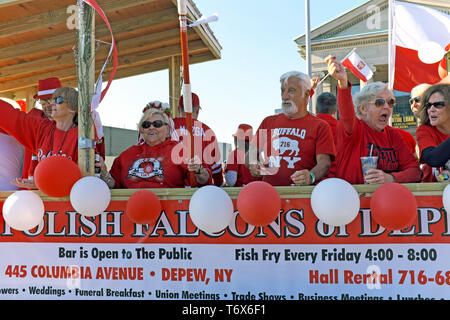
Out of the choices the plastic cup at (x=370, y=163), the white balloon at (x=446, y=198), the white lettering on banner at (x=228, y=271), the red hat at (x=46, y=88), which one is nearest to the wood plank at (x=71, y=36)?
the red hat at (x=46, y=88)

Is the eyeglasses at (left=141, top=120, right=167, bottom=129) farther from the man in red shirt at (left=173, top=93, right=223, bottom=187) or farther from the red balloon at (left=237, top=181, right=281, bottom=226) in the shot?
the red balloon at (left=237, top=181, right=281, bottom=226)

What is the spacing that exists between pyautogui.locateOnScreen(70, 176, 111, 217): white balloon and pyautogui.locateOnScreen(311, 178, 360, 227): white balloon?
1.20 metres

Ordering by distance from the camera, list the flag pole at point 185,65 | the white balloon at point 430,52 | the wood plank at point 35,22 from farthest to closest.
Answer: the white balloon at point 430,52 → the wood plank at point 35,22 → the flag pole at point 185,65

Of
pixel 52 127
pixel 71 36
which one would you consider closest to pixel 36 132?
pixel 52 127

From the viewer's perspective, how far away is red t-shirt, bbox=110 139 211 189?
2.58 metres

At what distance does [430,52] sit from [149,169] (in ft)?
14.5

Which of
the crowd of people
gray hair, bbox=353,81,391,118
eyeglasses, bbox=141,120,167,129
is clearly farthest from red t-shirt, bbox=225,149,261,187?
gray hair, bbox=353,81,391,118

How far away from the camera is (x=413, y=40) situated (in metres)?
5.72

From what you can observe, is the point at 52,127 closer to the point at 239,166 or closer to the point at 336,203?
the point at 239,166

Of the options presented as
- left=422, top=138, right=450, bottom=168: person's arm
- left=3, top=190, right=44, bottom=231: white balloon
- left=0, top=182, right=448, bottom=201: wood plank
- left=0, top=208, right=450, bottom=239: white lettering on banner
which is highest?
left=422, top=138, right=450, bottom=168: person's arm

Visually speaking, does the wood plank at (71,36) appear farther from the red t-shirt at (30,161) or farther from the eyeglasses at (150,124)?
the eyeglasses at (150,124)

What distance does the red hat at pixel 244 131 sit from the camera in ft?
14.0

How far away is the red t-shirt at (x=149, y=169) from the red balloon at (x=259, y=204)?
2.44 feet
